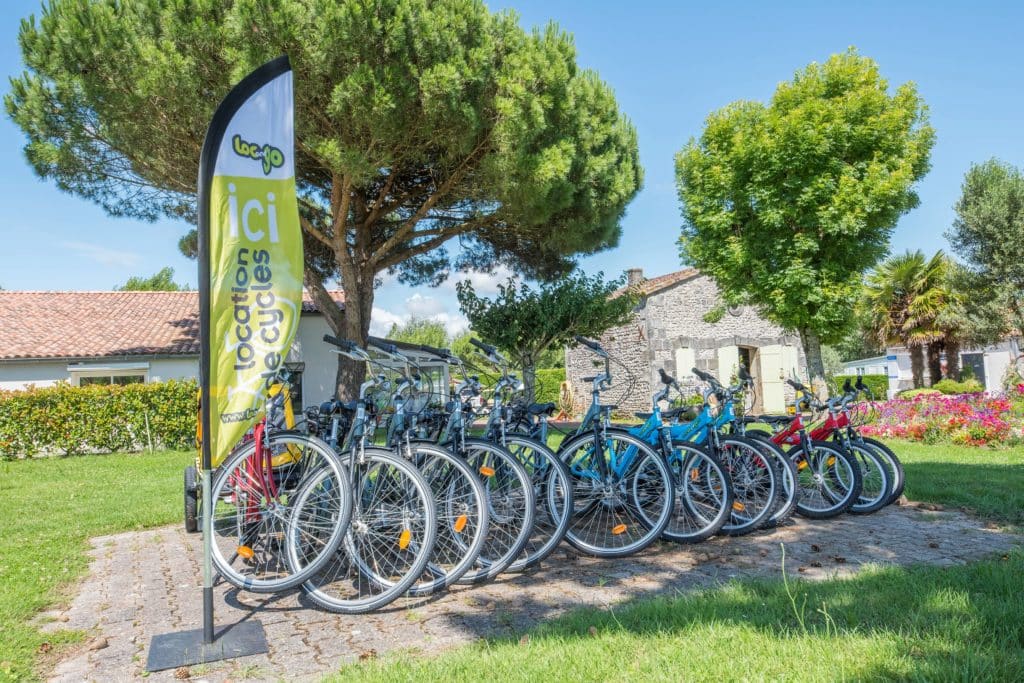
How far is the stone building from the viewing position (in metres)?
19.7

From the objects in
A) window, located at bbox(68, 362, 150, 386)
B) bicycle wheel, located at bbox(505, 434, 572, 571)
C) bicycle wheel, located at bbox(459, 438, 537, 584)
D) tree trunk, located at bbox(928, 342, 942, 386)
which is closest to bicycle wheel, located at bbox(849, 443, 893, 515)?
bicycle wheel, located at bbox(505, 434, 572, 571)

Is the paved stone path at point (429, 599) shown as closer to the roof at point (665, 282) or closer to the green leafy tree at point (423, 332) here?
the roof at point (665, 282)

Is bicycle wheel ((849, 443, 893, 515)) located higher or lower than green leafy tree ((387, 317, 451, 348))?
lower

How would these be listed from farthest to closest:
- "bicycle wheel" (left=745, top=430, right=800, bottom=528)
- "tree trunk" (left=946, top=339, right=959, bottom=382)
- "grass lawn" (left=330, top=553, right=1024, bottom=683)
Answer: "tree trunk" (left=946, top=339, right=959, bottom=382)
"bicycle wheel" (left=745, top=430, right=800, bottom=528)
"grass lawn" (left=330, top=553, right=1024, bottom=683)

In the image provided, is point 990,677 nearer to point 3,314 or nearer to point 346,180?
point 346,180

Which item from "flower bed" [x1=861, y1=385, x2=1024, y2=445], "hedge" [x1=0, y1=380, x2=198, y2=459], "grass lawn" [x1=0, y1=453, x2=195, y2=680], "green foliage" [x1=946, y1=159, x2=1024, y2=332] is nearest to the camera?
"grass lawn" [x1=0, y1=453, x2=195, y2=680]

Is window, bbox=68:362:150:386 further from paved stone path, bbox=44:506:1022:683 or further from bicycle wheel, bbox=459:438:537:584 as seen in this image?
bicycle wheel, bbox=459:438:537:584

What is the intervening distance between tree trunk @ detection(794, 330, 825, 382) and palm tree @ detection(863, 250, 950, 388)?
Result: 11496 millimetres

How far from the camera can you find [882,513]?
5332 mm

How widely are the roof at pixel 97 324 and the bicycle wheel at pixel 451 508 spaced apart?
46.7 ft

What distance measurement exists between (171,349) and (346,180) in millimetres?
9469

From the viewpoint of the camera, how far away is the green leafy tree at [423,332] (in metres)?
44.2

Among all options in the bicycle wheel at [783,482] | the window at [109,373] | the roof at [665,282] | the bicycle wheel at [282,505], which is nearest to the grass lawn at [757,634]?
the bicycle wheel at [282,505]

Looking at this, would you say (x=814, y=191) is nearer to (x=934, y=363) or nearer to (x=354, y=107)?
(x=354, y=107)
